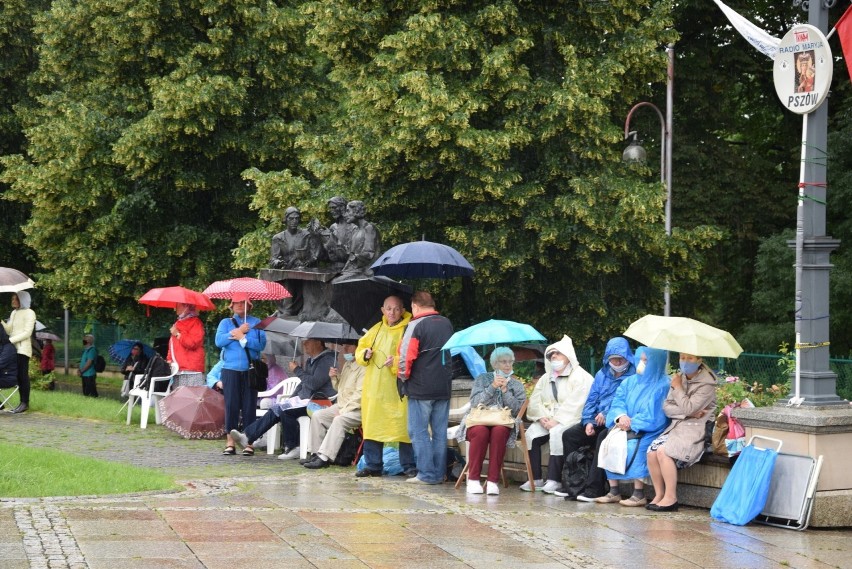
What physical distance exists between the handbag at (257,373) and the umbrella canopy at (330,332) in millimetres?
581

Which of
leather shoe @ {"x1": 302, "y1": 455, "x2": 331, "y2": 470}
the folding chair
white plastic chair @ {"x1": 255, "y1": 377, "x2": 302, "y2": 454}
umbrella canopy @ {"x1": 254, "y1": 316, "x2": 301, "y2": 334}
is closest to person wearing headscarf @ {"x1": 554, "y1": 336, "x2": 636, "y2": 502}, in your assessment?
the folding chair

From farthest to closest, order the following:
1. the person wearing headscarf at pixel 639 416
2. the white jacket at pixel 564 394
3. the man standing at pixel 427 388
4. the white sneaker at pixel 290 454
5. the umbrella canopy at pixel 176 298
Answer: the umbrella canopy at pixel 176 298 < the white sneaker at pixel 290 454 < the man standing at pixel 427 388 < the white jacket at pixel 564 394 < the person wearing headscarf at pixel 639 416

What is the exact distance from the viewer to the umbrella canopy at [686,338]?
427 inches

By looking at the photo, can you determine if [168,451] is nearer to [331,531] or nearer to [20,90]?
[331,531]

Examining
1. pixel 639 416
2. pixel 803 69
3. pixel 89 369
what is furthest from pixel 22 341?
pixel 803 69

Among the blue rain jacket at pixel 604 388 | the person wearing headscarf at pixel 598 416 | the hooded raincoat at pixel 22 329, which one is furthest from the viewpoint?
the hooded raincoat at pixel 22 329

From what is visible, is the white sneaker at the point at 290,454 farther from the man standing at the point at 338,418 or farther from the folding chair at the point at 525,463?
the folding chair at the point at 525,463

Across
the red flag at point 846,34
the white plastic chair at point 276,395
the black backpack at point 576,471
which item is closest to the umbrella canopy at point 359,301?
the white plastic chair at point 276,395

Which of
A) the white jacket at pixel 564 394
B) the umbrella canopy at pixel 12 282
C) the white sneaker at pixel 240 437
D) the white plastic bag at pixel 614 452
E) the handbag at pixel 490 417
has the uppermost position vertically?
the umbrella canopy at pixel 12 282

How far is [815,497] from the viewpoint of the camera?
1041 cm

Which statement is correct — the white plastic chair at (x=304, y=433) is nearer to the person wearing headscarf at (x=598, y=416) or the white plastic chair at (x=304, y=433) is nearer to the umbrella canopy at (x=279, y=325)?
the umbrella canopy at (x=279, y=325)

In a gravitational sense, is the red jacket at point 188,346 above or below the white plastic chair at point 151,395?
above

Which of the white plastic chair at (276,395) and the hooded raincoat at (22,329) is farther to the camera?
the hooded raincoat at (22,329)

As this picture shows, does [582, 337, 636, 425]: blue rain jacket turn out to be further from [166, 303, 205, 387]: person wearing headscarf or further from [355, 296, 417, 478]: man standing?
[166, 303, 205, 387]: person wearing headscarf
